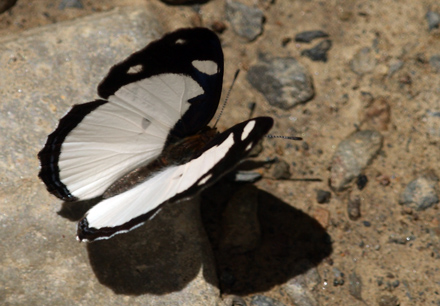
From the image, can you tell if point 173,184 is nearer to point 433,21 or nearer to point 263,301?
point 263,301

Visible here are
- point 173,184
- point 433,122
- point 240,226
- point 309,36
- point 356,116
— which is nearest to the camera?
point 173,184

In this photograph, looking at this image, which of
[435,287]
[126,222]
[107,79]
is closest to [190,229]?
[126,222]

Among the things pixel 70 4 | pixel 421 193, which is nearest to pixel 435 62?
pixel 421 193

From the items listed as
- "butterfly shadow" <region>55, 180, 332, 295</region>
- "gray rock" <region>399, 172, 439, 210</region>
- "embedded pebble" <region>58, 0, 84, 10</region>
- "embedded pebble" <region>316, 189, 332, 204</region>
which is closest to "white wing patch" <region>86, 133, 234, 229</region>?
"butterfly shadow" <region>55, 180, 332, 295</region>

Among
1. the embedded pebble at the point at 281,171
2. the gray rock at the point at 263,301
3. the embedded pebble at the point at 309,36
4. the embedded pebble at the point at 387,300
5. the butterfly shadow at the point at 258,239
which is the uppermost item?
the embedded pebble at the point at 309,36

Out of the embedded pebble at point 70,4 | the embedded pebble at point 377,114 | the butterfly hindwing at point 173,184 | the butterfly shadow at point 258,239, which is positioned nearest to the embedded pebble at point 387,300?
the butterfly shadow at point 258,239

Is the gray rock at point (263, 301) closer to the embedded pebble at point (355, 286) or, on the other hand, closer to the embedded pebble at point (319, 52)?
the embedded pebble at point (355, 286)
